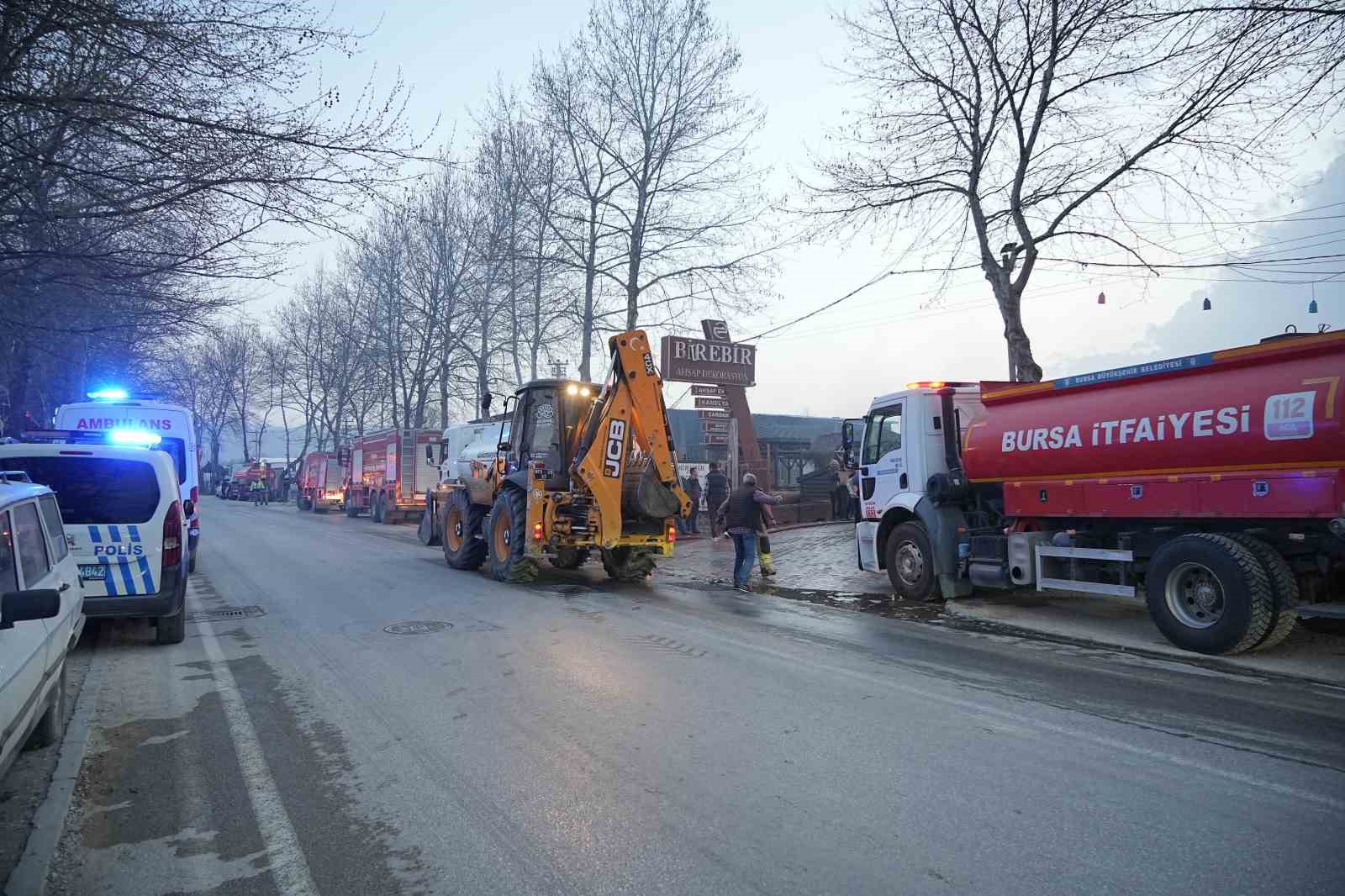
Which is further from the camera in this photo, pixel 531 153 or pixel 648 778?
pixel 531 153

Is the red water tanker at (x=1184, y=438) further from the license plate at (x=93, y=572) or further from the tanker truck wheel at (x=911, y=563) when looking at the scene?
the license plate at (x=93, y=572)

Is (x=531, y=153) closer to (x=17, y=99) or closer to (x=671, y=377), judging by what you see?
(x=671, y=377)

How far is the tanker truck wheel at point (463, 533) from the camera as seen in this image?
47.2 feet

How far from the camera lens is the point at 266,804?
4148 mm

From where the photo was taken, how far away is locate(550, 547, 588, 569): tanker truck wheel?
14.5 meters

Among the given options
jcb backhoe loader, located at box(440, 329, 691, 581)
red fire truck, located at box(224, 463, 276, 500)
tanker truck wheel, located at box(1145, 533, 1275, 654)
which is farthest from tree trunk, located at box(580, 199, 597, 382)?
red fire truck, located at box(224, 463, 276, 500)

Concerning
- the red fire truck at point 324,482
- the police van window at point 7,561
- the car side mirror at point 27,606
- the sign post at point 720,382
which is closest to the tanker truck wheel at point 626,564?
the sign post at point 720,382

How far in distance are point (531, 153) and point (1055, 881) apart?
26811mm

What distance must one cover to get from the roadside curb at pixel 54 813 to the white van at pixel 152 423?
365 inches

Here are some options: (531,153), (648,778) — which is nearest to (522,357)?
(531,153)

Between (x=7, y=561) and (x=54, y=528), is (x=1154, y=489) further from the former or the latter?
(x=54, y=528)

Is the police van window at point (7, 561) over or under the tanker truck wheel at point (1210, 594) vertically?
over

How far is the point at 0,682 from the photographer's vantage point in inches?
138

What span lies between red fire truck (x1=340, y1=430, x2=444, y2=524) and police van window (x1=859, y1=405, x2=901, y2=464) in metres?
17.9
